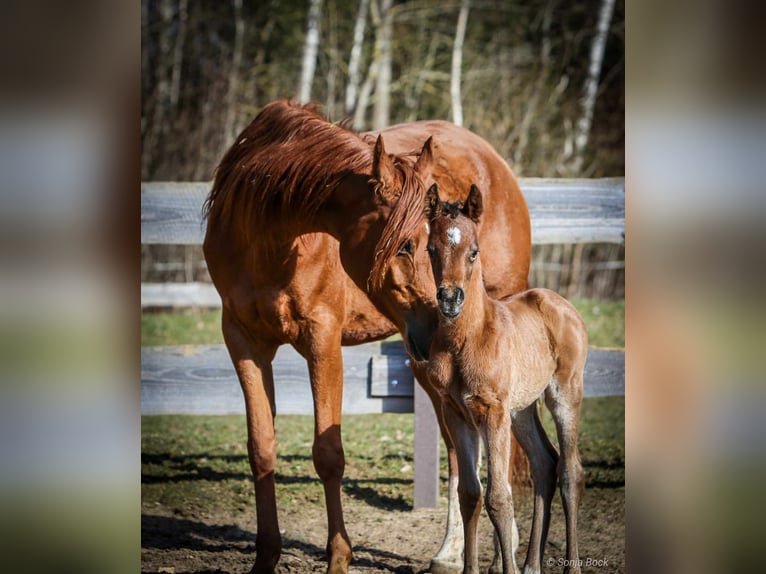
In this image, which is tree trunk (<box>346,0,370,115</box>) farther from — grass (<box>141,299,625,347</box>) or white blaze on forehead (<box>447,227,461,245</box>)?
white blaze on forehead (<box>447,227,461,245</box>)

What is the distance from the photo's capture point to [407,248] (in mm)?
2729

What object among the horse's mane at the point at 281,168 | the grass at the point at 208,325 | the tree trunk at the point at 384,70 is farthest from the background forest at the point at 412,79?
the horse's mane at the point at 281,168

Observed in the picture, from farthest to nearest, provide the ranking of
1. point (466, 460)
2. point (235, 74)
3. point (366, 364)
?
point (235, 74), point (366, 364), point (466, 460)

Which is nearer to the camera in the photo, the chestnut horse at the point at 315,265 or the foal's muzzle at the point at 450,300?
the foal's muzzle at the point at 450,300

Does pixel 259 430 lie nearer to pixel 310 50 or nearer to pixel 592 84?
pixel 310 50

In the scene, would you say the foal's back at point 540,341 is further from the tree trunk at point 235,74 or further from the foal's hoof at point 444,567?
the tree trunk at point 235,74

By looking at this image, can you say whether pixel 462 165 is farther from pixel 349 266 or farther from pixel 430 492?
pixel 430 492

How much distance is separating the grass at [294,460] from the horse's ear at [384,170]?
1883 mm

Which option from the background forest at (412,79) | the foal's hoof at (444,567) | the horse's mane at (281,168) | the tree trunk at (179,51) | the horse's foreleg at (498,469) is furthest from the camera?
the tree trunk at (179,51)

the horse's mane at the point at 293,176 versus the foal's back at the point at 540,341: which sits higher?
the horse's mane at the point at 293,176

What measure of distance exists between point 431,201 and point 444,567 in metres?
1.63

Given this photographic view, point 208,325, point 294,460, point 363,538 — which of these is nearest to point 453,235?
point 363,538

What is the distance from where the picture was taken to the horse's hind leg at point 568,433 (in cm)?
305
